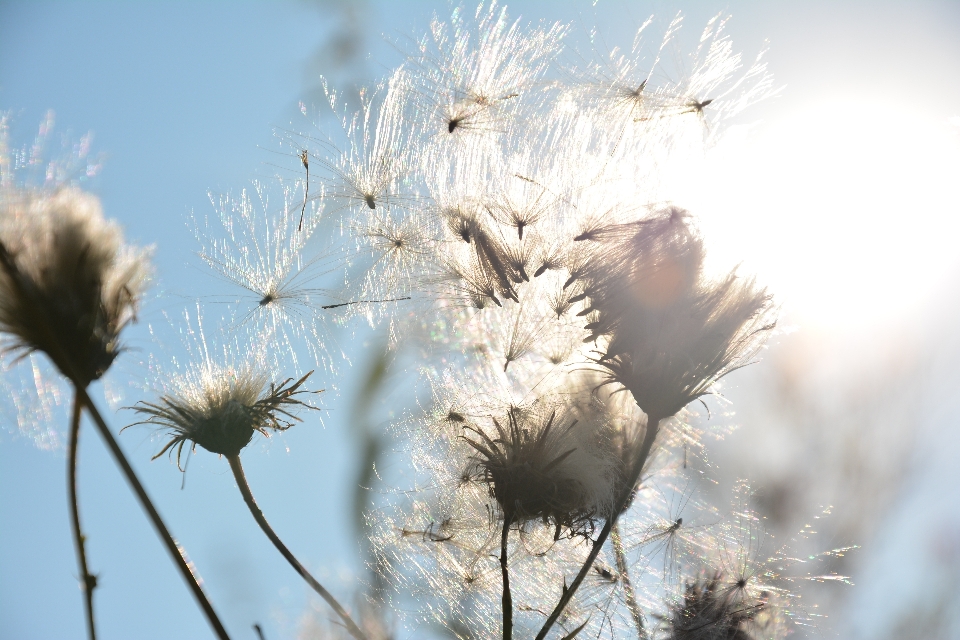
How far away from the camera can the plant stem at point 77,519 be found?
1387 millimetres

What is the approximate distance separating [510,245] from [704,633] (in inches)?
47.3

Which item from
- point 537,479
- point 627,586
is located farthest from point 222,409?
point 627,586

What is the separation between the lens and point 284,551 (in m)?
1.50

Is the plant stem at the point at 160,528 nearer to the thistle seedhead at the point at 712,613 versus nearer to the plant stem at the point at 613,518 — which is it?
the plant stem at the point at 613,518

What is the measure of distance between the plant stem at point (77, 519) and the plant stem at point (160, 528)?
0.49 feet

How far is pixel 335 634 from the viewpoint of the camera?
197 cm

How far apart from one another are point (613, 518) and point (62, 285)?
4.22 feet

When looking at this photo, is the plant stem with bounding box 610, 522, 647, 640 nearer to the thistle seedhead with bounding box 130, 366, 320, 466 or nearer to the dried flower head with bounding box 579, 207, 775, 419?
the dried flower head with bounding box 579, 207, 775, 419

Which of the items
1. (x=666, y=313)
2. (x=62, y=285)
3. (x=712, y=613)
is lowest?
(x=712, y=613)

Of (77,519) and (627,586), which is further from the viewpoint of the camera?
(627,586)

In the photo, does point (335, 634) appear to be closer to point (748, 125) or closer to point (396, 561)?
point (396, 561)

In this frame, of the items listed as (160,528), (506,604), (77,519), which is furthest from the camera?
(506,604)

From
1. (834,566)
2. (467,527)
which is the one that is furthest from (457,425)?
(834,566)

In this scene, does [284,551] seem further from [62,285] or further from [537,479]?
[62,285]
